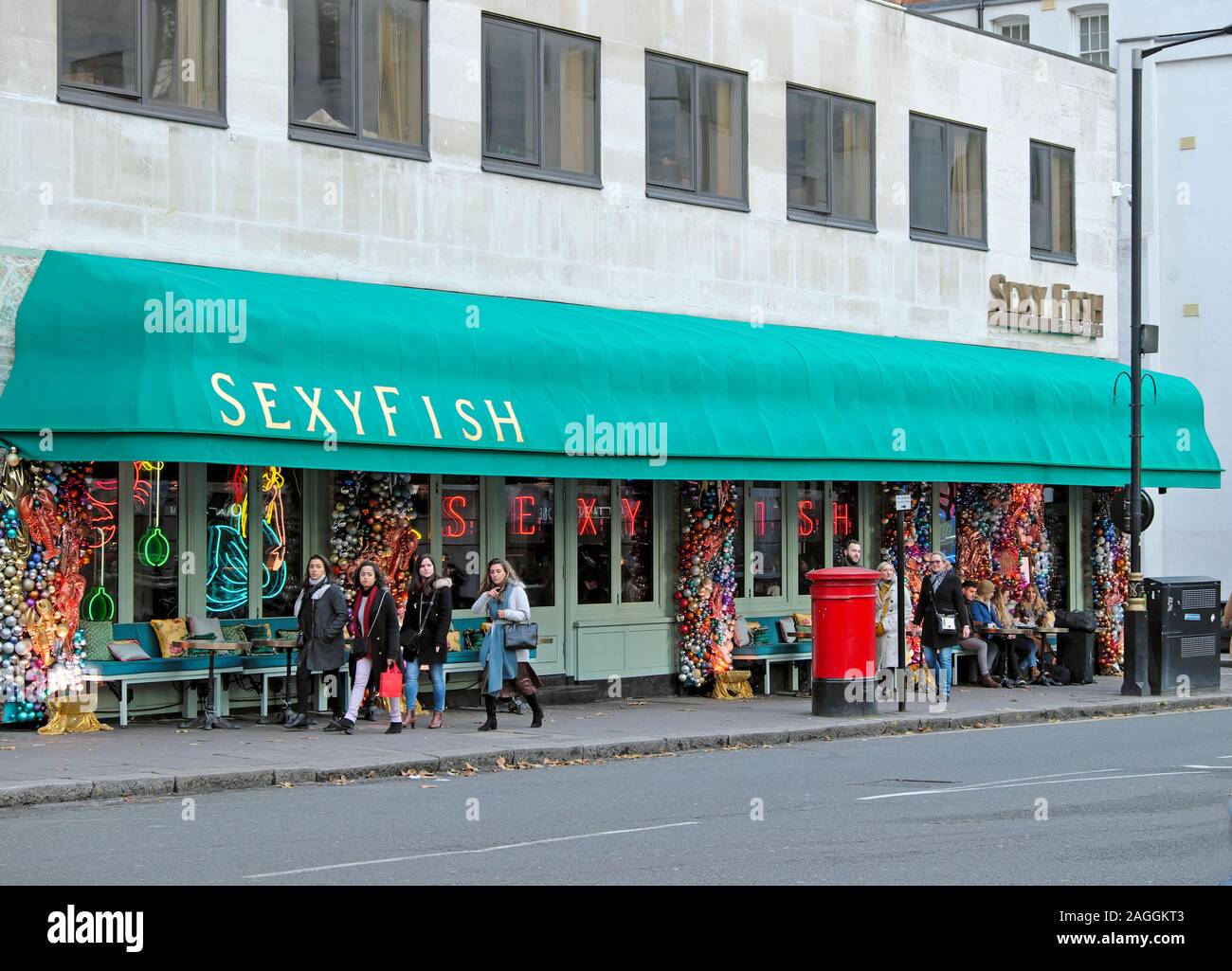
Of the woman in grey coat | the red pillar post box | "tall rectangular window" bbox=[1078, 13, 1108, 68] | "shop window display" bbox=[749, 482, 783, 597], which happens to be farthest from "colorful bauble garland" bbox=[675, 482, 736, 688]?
"tall rectangular window" bbox=[1078, 13, 1108, 68]

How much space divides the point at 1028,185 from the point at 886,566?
26.8 feet

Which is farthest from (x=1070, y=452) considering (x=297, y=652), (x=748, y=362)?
(x=297, y=652)

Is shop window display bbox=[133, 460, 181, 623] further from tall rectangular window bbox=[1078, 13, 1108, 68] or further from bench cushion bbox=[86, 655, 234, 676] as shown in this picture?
tall rectangular window bbox=[1078, 13, 1108, 68]

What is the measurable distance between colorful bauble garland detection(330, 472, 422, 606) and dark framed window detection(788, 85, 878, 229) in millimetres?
7828

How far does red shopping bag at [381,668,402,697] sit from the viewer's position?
1755 cm

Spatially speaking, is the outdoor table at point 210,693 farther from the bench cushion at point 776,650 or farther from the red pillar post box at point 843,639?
the bench cushion at point 776,650

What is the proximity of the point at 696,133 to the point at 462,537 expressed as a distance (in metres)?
6.40

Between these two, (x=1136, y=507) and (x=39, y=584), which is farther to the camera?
(x=1136, y=507)

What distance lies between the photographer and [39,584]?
16.8 meters

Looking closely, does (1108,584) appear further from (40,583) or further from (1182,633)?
(40,583)

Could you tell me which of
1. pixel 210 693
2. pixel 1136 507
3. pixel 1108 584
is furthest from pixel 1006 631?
pixel 210 693

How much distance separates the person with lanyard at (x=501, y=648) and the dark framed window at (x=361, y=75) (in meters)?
5.01

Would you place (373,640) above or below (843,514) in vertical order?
below

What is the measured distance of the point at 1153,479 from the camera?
2794 cm
